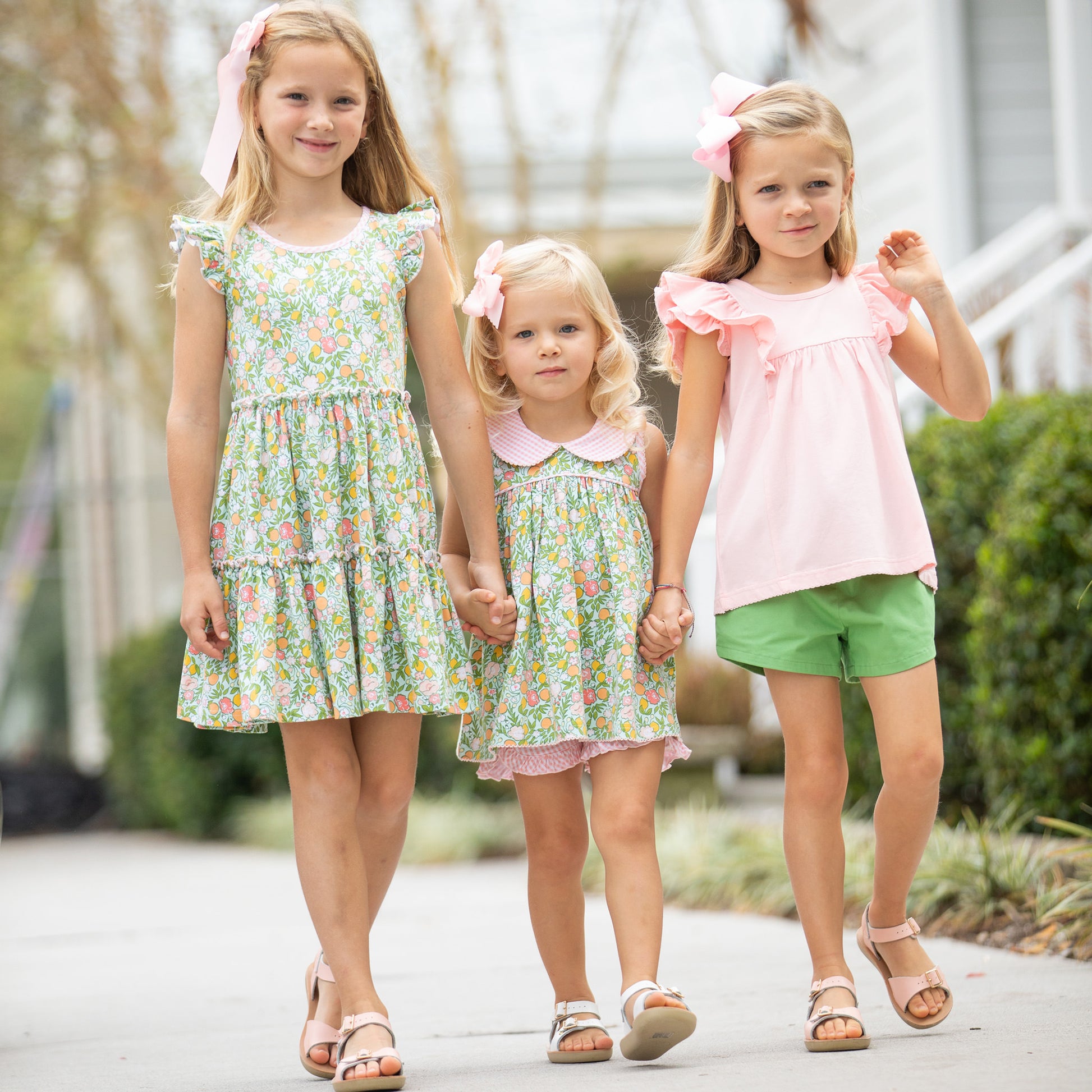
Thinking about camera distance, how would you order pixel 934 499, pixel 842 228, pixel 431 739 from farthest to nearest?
pixel 431 739 → pixel 934 499 → pixel 842 228

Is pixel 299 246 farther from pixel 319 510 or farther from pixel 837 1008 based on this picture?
pixel 837 1008

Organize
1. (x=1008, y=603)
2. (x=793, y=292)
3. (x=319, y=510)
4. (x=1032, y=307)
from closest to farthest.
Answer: (x=319, y=510) < (x=793, y=292) < (x=1008, y=603) < (x=1032, y=307)

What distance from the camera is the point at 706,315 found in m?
2.91

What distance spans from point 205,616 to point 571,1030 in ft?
3.33

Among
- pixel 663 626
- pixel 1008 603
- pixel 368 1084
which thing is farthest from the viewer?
pixel 1008 603

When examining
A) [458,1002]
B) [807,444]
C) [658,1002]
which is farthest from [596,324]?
[458,1002]

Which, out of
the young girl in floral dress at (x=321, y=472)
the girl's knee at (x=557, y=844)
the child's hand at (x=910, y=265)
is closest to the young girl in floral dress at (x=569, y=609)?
the girl's knee at (x=557, y=844)

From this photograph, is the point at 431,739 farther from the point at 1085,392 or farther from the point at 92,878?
the point at 1085,392

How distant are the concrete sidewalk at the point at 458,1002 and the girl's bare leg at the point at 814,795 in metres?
0.25

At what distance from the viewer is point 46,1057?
317cm

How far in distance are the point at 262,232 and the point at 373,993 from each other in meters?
1.41

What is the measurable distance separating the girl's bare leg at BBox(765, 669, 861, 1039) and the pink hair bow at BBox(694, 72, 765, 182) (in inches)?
39.0

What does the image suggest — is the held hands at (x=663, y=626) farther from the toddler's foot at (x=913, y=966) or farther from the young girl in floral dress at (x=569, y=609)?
the toddler's foot at (x=913, y=966)

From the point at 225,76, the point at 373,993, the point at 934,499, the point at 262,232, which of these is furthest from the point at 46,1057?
the point at 934,499
